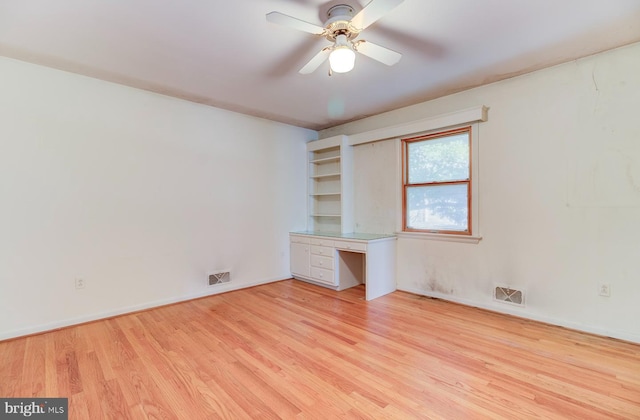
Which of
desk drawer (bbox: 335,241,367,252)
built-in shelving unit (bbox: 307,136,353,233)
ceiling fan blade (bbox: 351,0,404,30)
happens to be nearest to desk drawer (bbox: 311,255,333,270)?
desk drawer (bbox: 335,241,367,252)

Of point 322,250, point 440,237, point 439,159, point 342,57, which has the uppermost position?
point 342,57

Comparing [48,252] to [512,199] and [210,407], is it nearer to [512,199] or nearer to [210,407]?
[210,407]

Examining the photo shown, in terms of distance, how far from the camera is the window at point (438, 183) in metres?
3.51

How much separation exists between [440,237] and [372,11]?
269 cm

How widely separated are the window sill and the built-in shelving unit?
0.96 metres

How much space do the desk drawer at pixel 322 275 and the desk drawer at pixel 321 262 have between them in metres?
0.06

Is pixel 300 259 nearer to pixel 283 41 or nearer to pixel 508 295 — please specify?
pixel 508 295

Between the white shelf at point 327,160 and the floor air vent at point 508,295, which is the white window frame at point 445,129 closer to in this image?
the floor air vent at point 508,295

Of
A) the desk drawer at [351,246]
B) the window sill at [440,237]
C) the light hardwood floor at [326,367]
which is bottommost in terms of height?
the light hardwood floor at [326,367]

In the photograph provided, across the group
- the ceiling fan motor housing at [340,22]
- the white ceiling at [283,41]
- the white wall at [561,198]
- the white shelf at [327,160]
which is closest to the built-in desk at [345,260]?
the white wall at [561,198]

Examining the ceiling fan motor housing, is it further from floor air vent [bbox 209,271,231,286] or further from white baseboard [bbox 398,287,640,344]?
floor air vent [bbox 209,271,231,286]

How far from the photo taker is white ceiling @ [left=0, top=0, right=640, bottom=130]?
2010 millimetres

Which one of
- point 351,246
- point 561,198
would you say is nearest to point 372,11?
point 561,198

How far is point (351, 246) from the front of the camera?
3846 mm
